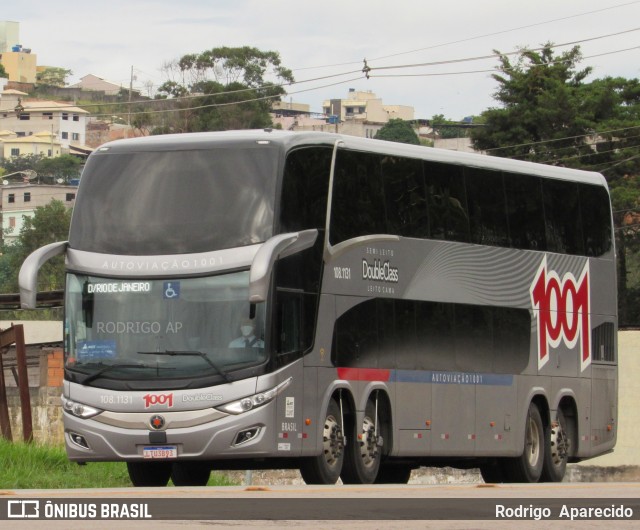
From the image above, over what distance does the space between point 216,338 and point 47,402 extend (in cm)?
1183

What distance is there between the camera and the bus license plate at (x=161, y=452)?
17656 millimetres

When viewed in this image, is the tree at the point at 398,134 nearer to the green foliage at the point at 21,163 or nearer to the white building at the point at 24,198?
the white building at the point at 24,198

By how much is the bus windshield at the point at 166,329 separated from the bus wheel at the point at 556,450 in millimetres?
7018

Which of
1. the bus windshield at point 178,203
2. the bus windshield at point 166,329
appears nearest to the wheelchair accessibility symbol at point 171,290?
the bus windshield at point 166,329

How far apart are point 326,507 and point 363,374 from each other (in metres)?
7.19

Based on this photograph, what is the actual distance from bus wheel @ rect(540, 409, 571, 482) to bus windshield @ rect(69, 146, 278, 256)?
723 centimetres

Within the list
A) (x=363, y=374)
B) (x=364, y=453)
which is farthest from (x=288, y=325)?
(x=364, y=453)

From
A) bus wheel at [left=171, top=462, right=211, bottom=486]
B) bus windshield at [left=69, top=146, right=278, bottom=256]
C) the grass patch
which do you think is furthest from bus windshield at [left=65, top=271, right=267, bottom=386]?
bus wheel at [left=171, top=462, right=211, bottom=486]

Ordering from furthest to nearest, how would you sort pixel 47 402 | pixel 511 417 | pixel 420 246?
pixel 47 402 < pixel 511 417 < pixel 420 246

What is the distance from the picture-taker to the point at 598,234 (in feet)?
81.2

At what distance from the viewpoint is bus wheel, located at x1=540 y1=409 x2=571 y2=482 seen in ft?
76.8

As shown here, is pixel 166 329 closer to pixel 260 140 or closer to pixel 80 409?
pixel 80 409

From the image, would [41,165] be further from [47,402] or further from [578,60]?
[47,402]
